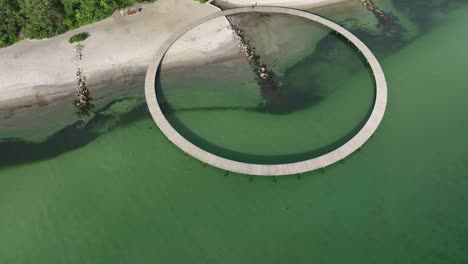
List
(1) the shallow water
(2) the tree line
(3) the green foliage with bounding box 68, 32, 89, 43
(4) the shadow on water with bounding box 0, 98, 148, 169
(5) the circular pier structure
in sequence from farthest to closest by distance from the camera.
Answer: (3) the green foliage with bounding box 68, 32, 89, 43, (2) the tree line, (1) the shallow water, (4) the shadow on water with bounding box 0, 98, 148, 169, (5) the circular pier structure

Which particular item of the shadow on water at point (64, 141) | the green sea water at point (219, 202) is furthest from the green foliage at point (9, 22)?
the green sea water at point (219, 202)

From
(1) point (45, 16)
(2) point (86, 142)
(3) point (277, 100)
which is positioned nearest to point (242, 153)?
(3) point (277, 100)

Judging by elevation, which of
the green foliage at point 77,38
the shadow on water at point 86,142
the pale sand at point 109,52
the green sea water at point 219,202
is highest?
the green foliage at point 77,38

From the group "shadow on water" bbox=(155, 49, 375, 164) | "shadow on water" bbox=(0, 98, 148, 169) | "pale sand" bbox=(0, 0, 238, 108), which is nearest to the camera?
"shadow on water" bbox=(155, 49, 375, 164)

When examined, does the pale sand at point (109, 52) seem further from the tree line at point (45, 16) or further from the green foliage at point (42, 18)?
the green foliage at point (42, 18)

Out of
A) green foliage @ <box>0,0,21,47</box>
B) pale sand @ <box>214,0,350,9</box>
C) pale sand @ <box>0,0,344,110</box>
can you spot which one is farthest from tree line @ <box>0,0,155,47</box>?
pale sand @ <box>214,0,350,9</box>

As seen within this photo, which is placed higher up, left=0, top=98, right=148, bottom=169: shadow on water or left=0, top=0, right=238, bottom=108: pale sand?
left=0, top=0, right=238, bottom=108: pale sand

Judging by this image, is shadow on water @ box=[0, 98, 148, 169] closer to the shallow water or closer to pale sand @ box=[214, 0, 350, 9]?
the shallow water
